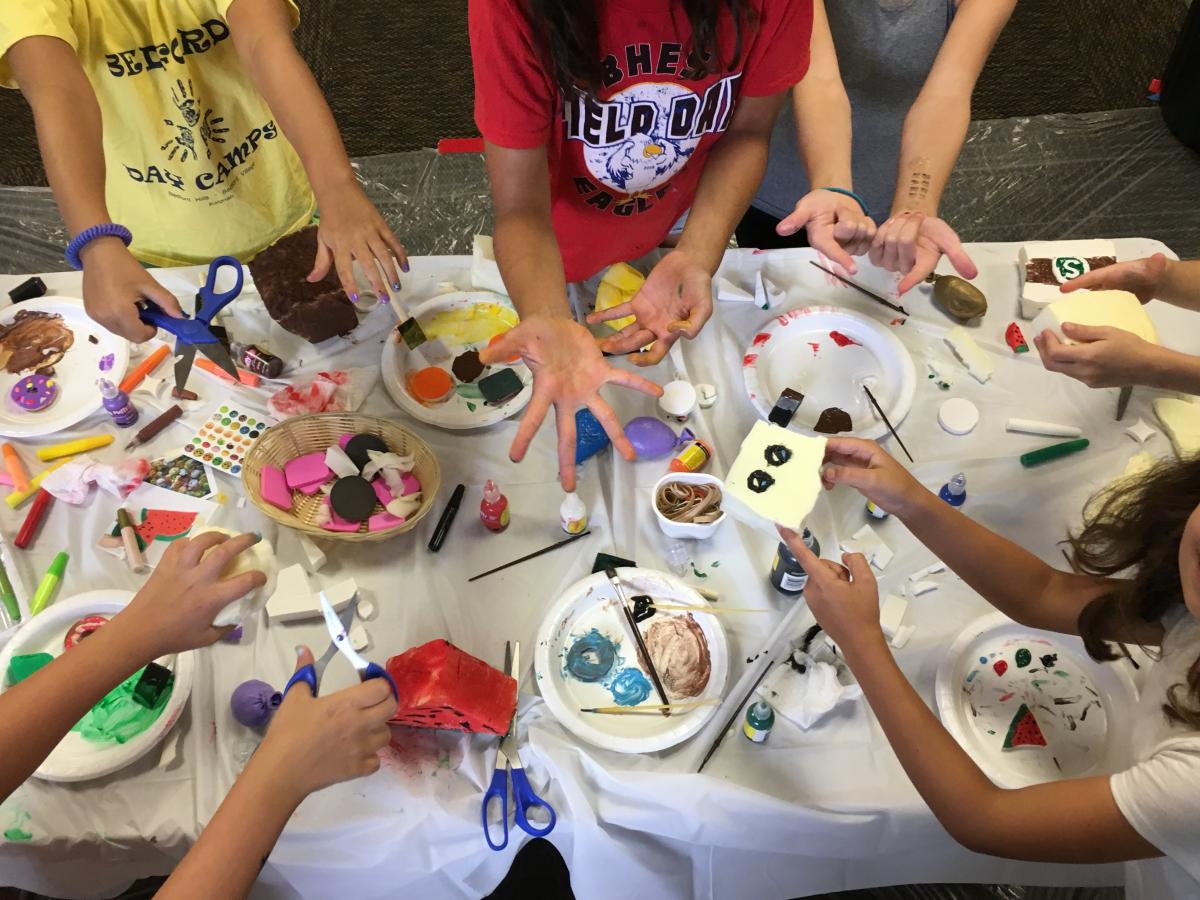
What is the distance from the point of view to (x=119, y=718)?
3.68ft

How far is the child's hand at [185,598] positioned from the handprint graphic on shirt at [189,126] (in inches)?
34.9

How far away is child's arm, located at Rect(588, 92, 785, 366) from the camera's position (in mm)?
1309

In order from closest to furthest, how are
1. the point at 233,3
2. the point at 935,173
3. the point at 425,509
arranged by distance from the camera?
1. the point at 425,509
2. the point at 233,3
3. the point at 935,173

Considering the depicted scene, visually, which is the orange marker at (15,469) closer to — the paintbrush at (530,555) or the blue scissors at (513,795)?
the paintbrush at (530,555)

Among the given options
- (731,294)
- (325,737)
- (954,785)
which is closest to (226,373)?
(325,737)

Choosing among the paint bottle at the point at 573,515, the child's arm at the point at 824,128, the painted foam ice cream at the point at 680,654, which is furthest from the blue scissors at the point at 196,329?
the child's arm at the point at 824,128

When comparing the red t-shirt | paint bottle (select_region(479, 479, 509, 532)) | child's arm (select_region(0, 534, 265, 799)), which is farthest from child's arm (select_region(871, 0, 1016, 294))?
child's arm (select_region(0, 534, 265, 799))

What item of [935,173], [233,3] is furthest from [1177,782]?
[233,3]

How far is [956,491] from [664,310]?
22.8 inches

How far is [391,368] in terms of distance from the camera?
1.44m

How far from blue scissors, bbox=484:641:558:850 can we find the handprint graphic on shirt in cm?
127

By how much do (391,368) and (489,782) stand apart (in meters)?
0.74

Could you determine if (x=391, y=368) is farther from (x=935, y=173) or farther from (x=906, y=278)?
(x=935, y=173)

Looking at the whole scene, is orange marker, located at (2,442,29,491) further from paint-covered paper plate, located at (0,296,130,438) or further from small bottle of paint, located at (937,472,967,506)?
small bottle of paint, located at (937,472,967,506)
